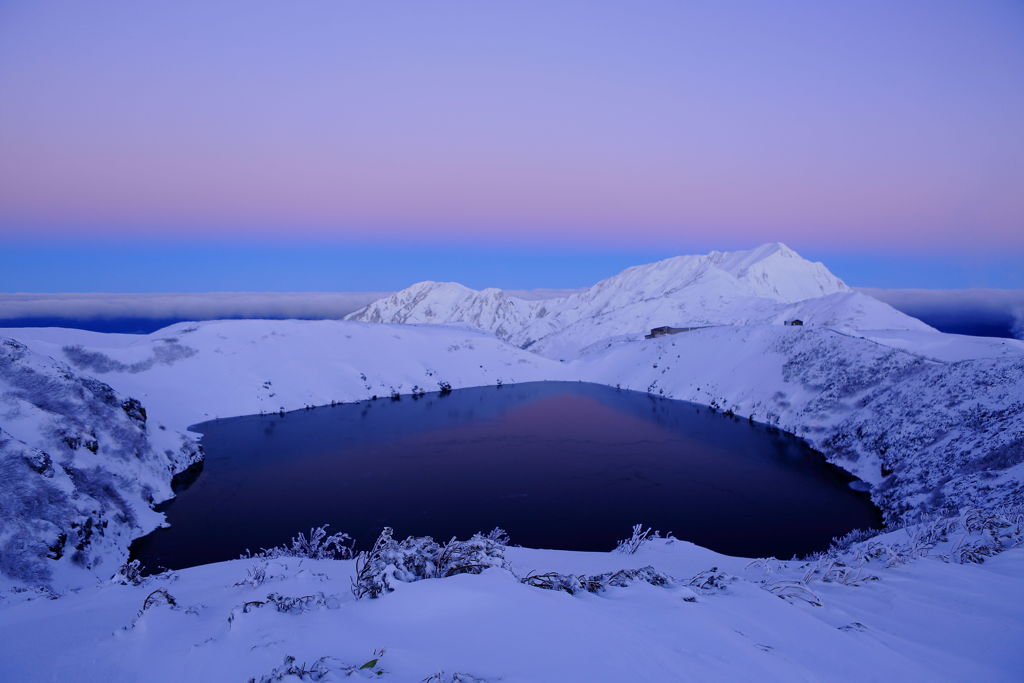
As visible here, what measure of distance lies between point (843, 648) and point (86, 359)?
2318 inches

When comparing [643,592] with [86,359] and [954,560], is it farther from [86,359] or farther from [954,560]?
[86,359]

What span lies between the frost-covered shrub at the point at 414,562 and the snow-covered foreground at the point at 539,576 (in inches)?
1.8

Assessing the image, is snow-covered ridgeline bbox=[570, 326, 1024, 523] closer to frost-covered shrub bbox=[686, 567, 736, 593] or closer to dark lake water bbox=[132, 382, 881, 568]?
dark lake water bbox=[132, 382, 881, 568]

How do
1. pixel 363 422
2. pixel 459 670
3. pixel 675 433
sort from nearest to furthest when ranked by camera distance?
pixel 459 670 → pixel 675 433 → pixel 363 422

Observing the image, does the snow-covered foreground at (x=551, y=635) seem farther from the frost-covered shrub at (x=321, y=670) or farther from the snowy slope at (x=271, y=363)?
the snowy slope at (x=271, y=363)

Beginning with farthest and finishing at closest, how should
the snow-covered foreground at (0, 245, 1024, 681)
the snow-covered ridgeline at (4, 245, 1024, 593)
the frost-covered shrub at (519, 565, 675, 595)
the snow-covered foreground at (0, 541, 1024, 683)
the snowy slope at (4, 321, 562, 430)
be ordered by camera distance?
the snowy slope at (4, 321, 562, 430) < the snow-covered ridgeline at (4, 245, 1024, 593) < the frost-covered shrub at (519, 565, 675, 595) < the snow-covered foreground at (0, 245, 1024, 681) < the snow-covered foreground at (0, 541, 1024, 683)

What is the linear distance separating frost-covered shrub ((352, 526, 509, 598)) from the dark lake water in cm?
1485

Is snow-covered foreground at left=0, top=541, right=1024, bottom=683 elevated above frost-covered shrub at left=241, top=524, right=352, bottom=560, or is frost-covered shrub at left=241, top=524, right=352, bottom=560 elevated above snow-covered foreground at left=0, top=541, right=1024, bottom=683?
snow-covered foreground at left=0, top=541, right=1024, bottom=683

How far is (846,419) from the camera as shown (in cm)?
3684

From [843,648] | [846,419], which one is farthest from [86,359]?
[846,419]

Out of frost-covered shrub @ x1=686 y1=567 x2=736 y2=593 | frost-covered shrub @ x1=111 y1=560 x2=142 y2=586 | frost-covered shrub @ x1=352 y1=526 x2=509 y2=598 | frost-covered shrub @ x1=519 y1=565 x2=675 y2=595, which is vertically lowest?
frost-covered shrub @ x1=111 y1=560 x2=142 y2=586

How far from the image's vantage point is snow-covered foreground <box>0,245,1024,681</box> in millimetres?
4426

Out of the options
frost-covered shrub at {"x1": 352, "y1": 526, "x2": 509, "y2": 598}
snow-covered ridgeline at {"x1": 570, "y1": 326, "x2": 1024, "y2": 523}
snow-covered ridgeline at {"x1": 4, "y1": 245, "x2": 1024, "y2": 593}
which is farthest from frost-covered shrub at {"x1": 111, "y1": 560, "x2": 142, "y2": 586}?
snow-covered ridgeline at {"x1": 570, "y1": 326, "x2": 1024, "y2": 523}

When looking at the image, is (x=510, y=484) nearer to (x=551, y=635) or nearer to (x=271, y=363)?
(x=551, y=635)
